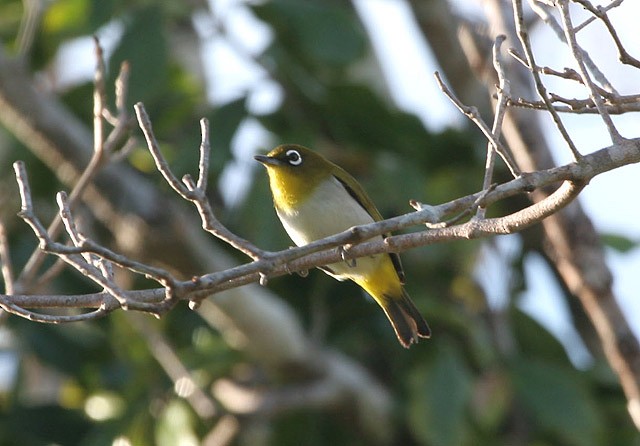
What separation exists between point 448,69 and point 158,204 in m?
2.57

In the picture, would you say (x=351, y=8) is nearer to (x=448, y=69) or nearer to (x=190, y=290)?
(x=448, y=69)

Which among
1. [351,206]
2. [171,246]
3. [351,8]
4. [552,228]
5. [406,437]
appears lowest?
[406,437]

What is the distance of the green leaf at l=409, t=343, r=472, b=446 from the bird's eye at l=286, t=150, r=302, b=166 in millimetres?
2244

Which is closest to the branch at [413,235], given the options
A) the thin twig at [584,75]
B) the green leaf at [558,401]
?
the thin twig at [584,75]

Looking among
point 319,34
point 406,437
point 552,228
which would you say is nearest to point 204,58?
point 319,34

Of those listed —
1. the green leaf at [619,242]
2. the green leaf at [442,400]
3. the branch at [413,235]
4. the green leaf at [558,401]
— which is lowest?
the green leaf at [558,401]

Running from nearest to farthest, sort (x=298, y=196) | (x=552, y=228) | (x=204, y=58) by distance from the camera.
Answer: (x=298, y=196) → (x=552, y=228) → (x=204, y=58)

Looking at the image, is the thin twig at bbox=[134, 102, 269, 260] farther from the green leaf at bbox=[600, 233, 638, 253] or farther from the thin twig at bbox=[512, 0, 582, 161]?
the green leaf at bbox=[600, 233, 638, 253]

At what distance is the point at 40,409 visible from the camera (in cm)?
734

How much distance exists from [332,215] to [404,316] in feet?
1.96

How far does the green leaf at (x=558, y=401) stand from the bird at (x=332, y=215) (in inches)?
86.0

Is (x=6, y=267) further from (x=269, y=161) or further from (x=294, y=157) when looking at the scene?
(x=294, y=157)

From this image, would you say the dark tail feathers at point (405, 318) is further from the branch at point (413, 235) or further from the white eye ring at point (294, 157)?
the branch at point (413, 235)

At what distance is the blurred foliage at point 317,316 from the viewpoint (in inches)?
263
